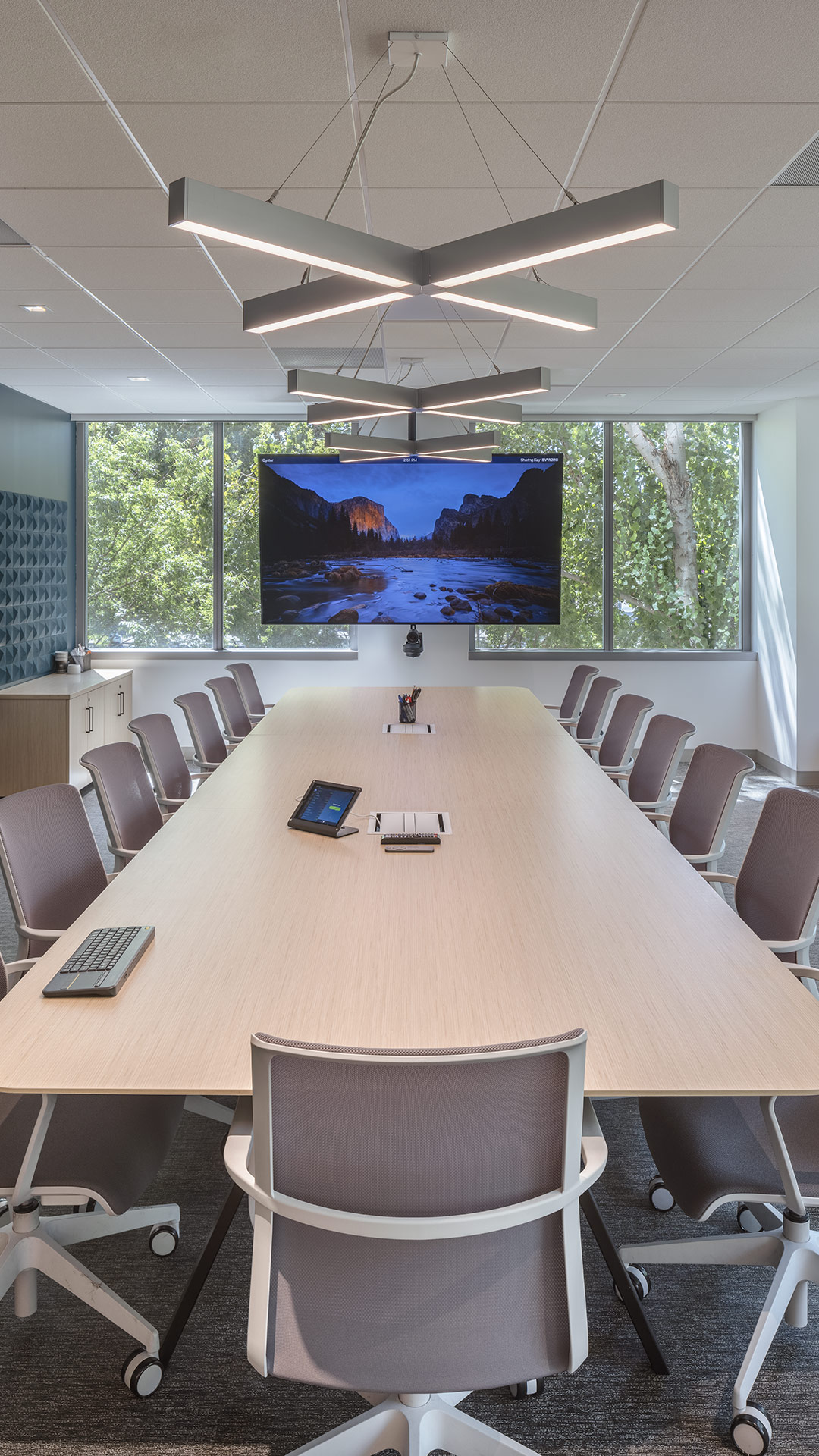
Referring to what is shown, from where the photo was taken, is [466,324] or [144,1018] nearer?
[144,1018]

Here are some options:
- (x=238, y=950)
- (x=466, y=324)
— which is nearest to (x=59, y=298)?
(x=466, y=324)

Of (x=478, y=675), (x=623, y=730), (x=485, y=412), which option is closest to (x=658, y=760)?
(x=623, y=730)

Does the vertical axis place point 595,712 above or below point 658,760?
above

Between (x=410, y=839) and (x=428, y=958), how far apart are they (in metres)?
0.99

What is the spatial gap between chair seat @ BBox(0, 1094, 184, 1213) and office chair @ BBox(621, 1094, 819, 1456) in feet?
3.65

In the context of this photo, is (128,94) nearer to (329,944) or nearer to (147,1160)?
(329,944)

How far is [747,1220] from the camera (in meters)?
2.60

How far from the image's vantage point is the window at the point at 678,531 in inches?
357

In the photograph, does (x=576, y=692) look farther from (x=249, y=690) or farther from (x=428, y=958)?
(x=428, y=958)

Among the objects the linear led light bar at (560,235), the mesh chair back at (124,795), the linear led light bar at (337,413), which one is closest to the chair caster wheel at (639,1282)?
the mesh chair back at (124,795)

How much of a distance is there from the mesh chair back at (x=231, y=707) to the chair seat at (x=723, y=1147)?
417 cm

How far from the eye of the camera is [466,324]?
18.0ft

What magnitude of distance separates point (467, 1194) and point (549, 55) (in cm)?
279

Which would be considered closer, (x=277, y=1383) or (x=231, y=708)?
(x=277, y=1383)
